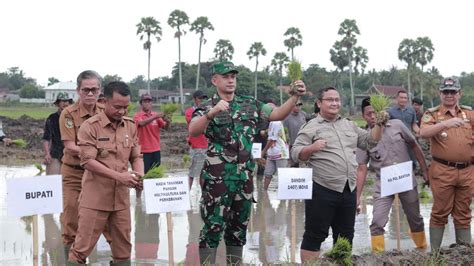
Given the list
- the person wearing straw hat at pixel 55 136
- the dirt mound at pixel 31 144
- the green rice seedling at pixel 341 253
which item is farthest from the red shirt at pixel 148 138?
the dirt mound at pixel 31 144

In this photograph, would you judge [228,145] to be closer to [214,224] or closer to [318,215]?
[214,224]

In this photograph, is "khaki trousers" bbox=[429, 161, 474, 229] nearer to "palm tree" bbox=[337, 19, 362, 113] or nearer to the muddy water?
the muddy water

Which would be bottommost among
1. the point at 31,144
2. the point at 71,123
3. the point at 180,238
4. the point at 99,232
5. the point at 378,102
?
the point at 31,144

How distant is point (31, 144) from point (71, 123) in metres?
21.4

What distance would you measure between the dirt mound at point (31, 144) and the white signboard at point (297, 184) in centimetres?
1491

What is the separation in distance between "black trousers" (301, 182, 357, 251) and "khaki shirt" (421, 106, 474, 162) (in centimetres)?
146

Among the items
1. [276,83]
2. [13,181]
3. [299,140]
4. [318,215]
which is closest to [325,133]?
[299,140]

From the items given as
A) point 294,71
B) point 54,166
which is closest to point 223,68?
point 294,71

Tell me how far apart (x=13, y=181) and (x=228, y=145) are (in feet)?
5.66

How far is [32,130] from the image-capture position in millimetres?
32312

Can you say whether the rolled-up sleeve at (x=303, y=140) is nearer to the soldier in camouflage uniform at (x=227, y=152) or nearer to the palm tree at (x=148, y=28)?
the soldier in camouflage uniform at (x=227, y=152)

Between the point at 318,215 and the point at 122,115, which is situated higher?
the point at 122,115

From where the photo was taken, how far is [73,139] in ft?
19.7

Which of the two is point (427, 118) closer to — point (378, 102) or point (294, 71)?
point (378, 102)
